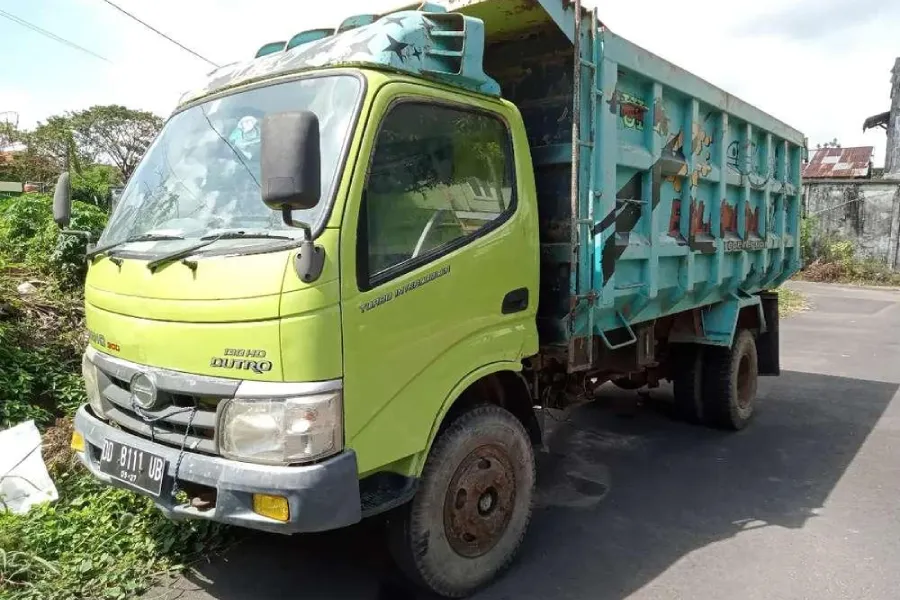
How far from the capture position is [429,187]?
9.30 feet

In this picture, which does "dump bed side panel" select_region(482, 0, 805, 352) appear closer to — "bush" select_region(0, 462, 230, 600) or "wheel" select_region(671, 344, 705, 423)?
"wheel" select_region(671, 344, 705, 423)

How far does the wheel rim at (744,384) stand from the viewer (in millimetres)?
5883

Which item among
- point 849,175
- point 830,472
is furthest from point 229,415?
point 849,175

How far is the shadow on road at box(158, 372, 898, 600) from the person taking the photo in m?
3.18

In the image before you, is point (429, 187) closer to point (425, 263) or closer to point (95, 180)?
point (425, 263)

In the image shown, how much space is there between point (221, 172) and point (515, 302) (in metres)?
1.46

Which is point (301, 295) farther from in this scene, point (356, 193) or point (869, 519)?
point (869, 519)

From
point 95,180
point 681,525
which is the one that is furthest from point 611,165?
point 95,180

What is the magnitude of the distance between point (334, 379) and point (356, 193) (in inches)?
27.3

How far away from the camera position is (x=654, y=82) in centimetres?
402

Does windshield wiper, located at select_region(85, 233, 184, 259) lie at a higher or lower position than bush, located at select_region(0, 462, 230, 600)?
higher

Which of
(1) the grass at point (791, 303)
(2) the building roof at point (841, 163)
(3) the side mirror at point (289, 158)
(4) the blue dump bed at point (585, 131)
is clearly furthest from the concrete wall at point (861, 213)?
(3) the side mirror at point (289, 158)

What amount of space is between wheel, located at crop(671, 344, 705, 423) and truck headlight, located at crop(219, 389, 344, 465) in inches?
164

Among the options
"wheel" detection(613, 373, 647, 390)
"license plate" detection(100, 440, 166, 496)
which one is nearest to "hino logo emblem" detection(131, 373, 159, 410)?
"license plate" detection(100, 440, 166, 496)
